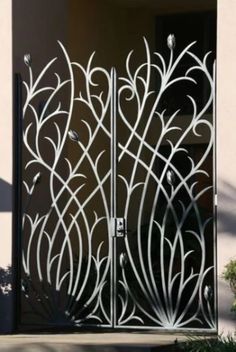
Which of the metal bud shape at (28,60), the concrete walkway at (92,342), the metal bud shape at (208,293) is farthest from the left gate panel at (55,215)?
the metal bud shape at (208,293)

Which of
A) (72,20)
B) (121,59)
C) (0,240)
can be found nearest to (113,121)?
(0,240)

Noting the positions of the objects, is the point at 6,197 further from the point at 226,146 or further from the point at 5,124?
the point at 226,146

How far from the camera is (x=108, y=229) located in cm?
894

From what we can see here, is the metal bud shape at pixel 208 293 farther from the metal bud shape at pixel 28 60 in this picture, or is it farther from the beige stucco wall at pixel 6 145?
the metal bud shape at pixel 28 60

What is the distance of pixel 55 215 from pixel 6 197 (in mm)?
623

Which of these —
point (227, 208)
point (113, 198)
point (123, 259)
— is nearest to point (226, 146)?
point (227, 208)

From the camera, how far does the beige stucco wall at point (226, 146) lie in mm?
8164

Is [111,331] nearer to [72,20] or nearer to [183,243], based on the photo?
[183,243]

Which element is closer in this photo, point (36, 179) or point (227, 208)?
point (227, 208)

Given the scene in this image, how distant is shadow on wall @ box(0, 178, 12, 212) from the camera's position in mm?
9102

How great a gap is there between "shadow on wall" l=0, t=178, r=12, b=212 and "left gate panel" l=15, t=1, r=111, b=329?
0.60 ft

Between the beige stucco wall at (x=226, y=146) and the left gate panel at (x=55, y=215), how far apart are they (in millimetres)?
1181

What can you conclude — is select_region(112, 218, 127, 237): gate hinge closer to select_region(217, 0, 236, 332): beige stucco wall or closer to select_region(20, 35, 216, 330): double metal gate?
select_region(20, 35, 216, 330): double metal gate

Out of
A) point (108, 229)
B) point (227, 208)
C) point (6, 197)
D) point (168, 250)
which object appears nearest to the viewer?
point (227, 208)
